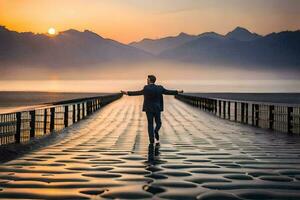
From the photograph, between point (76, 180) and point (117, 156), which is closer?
point (76, 180)

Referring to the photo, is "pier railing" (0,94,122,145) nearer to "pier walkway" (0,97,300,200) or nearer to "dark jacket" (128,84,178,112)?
"pier walkway" (0,97,300,200)

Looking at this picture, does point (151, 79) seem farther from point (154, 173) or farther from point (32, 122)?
point (154, 173)

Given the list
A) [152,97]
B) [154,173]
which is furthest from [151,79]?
[154,173]

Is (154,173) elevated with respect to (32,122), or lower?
A: lower

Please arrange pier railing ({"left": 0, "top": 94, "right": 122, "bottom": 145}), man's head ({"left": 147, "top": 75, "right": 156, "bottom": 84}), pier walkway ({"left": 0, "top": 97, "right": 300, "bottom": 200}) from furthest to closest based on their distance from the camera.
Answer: pier railing ({"left": 0, "top": 94, "right": 122, "bottom": 145}), man's head ({"left": 147, "top": 75, "right": 156, "bottom": 84}), pier walkway ({"left": 0, "top": 97, "right": 300, "bottom": 200})

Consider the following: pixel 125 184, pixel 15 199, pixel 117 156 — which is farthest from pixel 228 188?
pixel 117 156

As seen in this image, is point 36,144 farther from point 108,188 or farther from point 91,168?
point 108,188

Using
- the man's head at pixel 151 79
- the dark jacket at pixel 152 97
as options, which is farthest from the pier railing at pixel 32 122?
the man's head at pixel 151 79

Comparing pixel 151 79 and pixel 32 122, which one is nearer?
pixel 151 79

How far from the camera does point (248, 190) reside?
7.65m

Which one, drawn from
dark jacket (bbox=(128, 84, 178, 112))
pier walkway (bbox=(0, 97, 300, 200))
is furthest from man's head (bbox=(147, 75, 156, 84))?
pier walkway (bbox=(0, 97, 300, 200))

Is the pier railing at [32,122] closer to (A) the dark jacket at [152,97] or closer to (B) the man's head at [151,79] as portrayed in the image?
(A) the dark jacket at [152,97]

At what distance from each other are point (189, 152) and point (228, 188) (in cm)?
599

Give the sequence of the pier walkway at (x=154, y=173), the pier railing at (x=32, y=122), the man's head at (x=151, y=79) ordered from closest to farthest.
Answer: the pier walkway at (x=154, y=173)
the man's head at (x=151, y=79)
the pier railing at (x=32, y=122)
